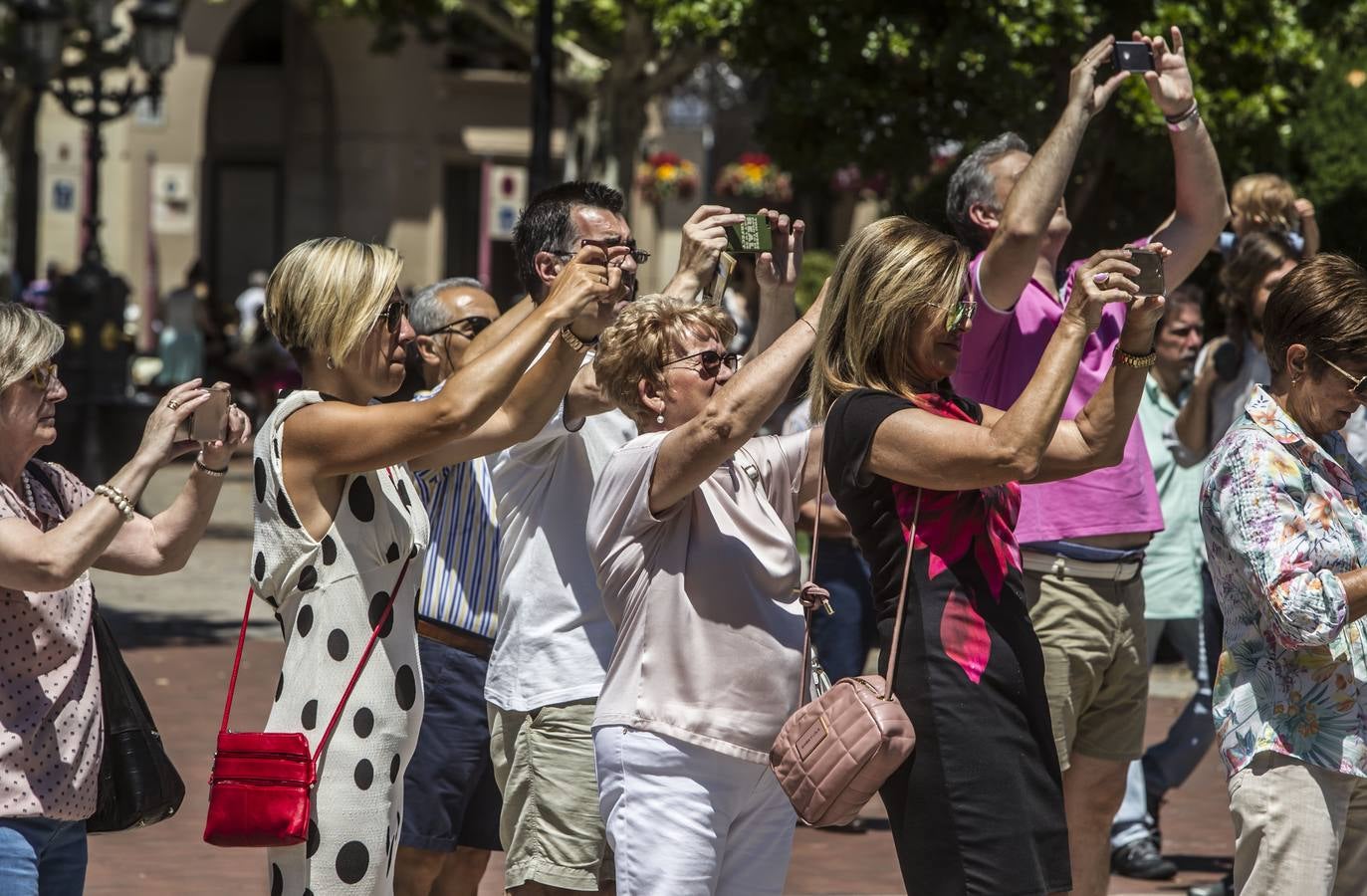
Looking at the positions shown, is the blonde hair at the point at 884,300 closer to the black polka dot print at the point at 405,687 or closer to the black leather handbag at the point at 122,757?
the black polka dot print at the point at 405,687

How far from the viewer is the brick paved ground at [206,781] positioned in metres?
7.09

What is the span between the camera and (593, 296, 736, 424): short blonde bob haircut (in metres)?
4.38

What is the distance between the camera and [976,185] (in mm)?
5465

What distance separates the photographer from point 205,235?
139ft

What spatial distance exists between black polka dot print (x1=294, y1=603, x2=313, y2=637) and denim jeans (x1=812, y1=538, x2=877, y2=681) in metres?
4.16

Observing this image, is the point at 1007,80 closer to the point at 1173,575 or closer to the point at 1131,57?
the point at 1173,575

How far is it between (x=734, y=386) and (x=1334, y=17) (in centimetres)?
997

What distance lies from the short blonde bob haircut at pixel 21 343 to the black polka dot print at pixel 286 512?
510mm

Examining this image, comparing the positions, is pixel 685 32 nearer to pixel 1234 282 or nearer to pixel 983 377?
pixel 1234 282

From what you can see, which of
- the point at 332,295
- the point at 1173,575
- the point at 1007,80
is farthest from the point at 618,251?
the point at 1007,80

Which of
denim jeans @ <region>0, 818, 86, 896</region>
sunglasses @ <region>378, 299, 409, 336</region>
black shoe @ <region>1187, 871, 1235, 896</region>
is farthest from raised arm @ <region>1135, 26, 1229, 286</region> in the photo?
→ denim jeans @ <region>0, 818, 86, 896</region>

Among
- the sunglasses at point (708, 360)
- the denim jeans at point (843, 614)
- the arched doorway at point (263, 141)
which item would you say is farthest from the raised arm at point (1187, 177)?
the arched doorway at point (263, 141)

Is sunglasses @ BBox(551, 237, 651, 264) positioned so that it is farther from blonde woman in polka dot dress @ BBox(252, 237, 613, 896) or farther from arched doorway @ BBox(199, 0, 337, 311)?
arched doorway @ BBox(199, 0, 337, 311)

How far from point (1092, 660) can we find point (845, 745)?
1672mm
